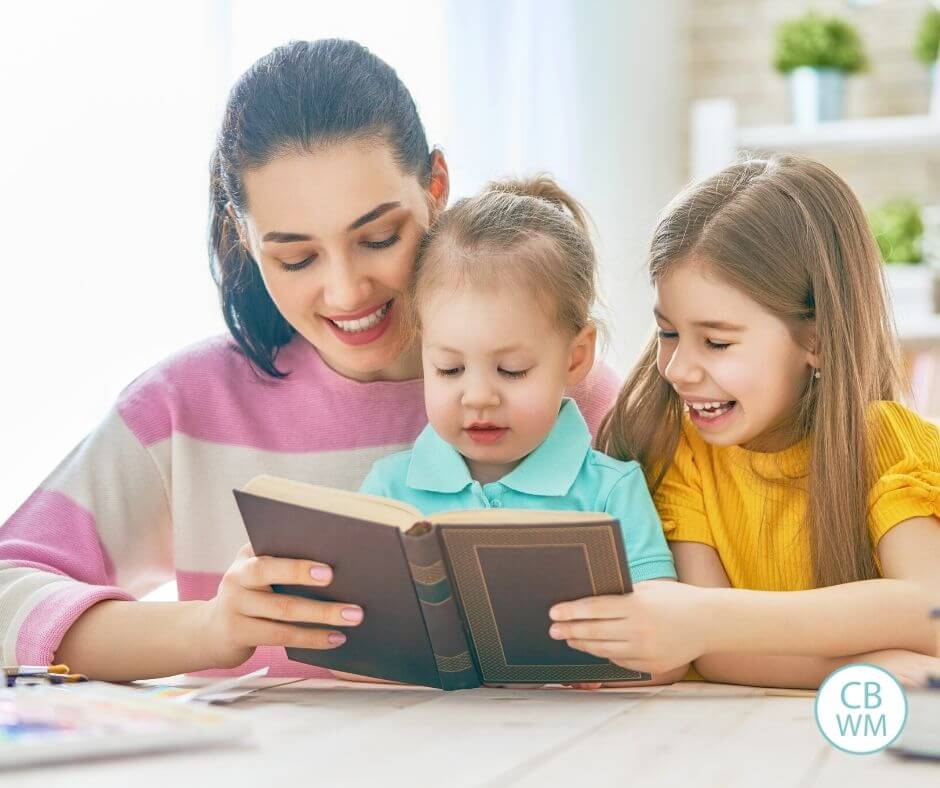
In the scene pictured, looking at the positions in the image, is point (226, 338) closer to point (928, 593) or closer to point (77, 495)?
point (77, 495)

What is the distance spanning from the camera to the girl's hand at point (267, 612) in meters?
1.19

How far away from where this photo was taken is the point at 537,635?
1.18 meters

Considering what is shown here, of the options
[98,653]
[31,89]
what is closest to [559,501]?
[98,653]

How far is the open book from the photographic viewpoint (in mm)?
1098

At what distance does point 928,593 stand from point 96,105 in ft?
4.34

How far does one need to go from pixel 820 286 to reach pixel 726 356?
0.14 meters

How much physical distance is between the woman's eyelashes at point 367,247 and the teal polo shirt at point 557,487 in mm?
254

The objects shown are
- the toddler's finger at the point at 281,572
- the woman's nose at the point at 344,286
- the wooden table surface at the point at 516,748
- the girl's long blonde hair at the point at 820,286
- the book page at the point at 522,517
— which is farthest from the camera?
the woman's nose at the point at 344,286

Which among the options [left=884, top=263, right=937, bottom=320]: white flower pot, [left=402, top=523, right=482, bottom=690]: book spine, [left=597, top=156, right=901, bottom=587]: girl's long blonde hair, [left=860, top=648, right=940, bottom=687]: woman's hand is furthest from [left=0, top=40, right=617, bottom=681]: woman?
[left=884, top=263, right=937, bottom=320]: white flower pot

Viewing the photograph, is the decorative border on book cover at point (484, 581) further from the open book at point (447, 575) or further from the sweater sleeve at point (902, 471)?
the sweater sleeve at point (902, 471)

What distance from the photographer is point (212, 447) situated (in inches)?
66.0

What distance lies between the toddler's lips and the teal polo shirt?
4cm

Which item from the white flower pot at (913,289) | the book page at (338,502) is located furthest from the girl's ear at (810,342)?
the white flower pot at (913,289)

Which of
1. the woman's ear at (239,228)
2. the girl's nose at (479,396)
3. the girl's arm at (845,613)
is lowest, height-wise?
the girl's arm at (845,613)
